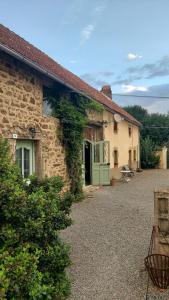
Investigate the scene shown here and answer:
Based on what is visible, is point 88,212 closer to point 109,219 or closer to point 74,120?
point 109,219

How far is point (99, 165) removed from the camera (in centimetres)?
1600

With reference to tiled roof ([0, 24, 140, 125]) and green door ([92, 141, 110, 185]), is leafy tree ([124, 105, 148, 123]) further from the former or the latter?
tiled roof ([0, 24, 140, 125])

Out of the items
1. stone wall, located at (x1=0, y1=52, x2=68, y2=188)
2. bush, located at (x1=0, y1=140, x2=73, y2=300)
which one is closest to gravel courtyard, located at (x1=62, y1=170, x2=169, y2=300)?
bush, located at (x1=0, y1=140, x2=73, y2=300)

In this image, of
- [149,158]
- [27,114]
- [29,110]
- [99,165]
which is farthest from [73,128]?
[149,158]

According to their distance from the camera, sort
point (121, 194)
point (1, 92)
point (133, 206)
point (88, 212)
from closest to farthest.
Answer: point (1, 92)
point (88, 212)
point (133, 206)
point (121, 194)

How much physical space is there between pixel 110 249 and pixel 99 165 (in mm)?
9543

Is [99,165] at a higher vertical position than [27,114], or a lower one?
lower

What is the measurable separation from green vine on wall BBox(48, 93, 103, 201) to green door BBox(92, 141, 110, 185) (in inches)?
134

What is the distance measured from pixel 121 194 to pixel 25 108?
21.6 feet

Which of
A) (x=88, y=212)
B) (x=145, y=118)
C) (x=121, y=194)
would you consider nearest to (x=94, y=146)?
(x=121, y=194)

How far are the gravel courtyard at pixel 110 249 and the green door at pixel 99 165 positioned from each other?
4044 millimetres

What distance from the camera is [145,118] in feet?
118

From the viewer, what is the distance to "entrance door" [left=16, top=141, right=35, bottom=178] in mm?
9230

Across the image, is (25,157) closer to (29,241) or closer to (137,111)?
(29,241)
